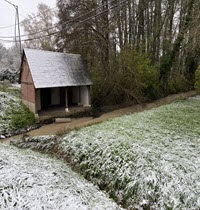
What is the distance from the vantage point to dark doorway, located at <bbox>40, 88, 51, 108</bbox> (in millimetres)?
13664

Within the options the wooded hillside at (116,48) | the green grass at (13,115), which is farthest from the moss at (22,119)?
the wooded hillside at (116,48)

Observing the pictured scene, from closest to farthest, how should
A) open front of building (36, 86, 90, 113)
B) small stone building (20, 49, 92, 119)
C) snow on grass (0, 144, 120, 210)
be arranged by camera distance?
snow on grass (0, 144, 120, 210), small stone building (20, 49, 92, 119), open front of building (36, 86, 90, 113)

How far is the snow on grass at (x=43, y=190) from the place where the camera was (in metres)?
3.29

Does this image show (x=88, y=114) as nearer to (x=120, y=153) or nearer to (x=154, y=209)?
(x=120, y=153)

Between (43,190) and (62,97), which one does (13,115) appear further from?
(43,190)

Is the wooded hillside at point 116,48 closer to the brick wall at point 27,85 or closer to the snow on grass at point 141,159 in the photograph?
the brick wall at point 27,85

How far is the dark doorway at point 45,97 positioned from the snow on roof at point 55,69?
257 centimetres

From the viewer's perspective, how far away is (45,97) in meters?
13.8

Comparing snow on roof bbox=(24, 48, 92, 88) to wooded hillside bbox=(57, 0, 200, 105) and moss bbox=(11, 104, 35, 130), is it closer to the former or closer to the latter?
wooded hillside bbox=(57, 0, 200, 105)

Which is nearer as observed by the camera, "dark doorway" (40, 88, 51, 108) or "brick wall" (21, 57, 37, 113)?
"brick wall" (21, 57, 37, 113)

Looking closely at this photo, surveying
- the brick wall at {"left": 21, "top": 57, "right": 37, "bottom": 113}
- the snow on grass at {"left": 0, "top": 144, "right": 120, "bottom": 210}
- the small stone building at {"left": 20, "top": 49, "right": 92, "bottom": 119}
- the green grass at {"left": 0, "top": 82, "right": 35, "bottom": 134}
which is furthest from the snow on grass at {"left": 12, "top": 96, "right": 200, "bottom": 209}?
the small stone building at {"left": 20, "top": 49, "right": 92, "bottom": 119}

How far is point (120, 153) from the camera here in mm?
5180

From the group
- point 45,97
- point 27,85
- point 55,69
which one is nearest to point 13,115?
point 27,85

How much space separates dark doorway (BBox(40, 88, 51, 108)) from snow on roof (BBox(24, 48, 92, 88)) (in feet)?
8.44
